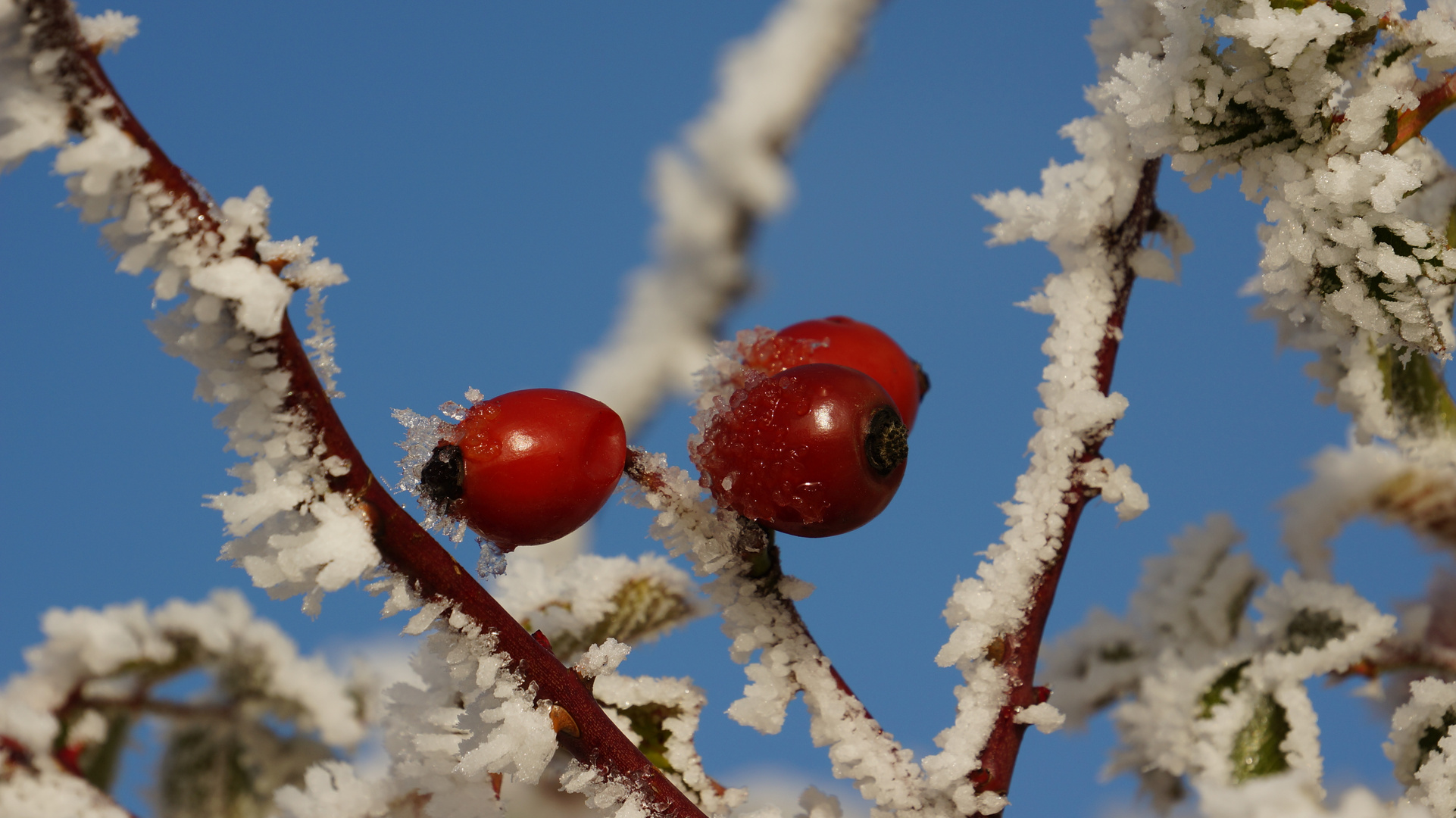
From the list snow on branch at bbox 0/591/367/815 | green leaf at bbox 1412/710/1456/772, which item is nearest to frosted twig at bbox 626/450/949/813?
green leaf at bbox 1412/710/1456/772

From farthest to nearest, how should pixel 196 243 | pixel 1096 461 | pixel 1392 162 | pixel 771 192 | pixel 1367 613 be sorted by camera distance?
pixel 771 192 → pixel 1367 613 → pixel 1096 461 → pixel 1392 162 → pixel 196 243

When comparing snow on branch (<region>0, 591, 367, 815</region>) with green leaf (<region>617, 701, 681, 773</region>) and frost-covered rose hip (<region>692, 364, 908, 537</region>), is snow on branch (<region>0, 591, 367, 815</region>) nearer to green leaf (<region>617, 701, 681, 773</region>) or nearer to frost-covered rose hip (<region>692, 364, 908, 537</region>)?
green leaf (<region>617, 701, 681, 773</region>)

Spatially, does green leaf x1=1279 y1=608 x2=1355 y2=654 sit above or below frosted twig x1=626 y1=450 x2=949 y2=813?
→ above

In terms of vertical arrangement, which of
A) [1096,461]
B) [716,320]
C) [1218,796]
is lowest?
[1218,796]

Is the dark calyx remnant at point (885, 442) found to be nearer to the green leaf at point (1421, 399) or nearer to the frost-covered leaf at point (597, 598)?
the frost-covered leaf at point (597, 598)

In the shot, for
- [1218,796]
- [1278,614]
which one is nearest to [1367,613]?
[1278,614]

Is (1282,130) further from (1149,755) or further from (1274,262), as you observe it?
(1149,755)
